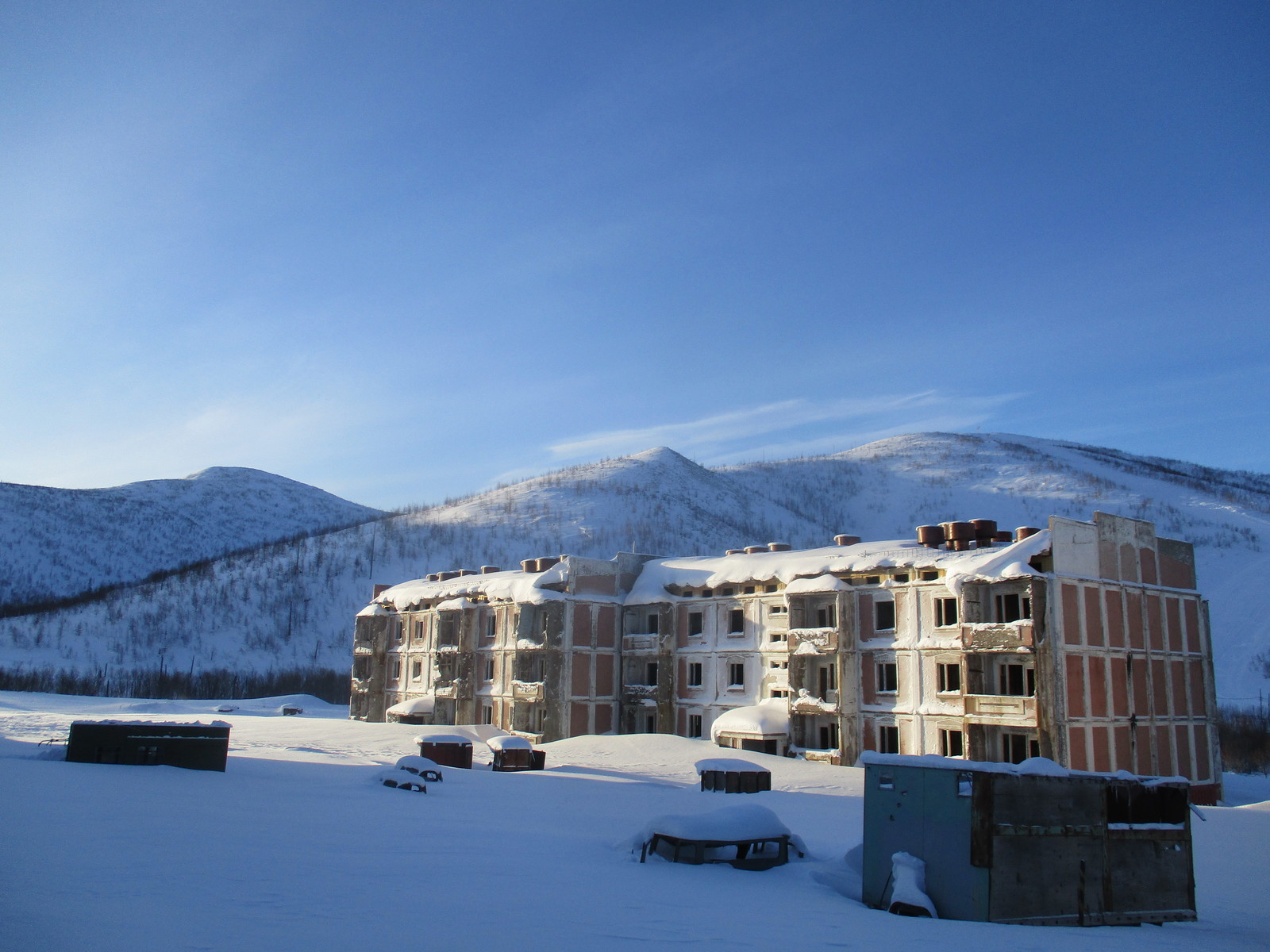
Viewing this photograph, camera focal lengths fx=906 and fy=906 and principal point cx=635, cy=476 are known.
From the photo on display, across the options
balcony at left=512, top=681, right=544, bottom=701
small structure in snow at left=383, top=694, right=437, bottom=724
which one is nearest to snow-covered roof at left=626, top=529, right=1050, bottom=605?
balcony at left=512, top=681, right=544, bottom=701

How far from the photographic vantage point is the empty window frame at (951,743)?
39.6m

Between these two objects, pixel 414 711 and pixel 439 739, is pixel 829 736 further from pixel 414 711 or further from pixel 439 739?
pixel 414 711

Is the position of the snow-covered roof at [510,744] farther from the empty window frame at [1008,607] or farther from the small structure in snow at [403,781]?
the empty window frame at [1008,607]

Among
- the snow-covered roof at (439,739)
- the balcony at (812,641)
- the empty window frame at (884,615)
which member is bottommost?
the snow-covered roof at (439,739)

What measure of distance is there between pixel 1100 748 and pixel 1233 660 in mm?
72777

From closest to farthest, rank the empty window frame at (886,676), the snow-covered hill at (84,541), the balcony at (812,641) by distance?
1. the empty window frame at (886,676)
2. the balcony at (812,641)
3. the snow-covered hill at (84,541)

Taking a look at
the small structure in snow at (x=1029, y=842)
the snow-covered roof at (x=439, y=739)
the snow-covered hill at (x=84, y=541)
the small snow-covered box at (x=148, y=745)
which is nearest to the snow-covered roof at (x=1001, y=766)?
the small structure in snow at (x=1029, y=842)

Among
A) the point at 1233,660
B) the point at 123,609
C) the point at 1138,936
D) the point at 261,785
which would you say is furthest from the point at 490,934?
the point at 123,609

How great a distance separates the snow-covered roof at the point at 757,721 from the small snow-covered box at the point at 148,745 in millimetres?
25122

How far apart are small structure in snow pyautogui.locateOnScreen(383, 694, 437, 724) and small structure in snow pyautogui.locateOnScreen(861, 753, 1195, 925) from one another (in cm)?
5010

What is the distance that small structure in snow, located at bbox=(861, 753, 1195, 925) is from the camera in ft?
45.4

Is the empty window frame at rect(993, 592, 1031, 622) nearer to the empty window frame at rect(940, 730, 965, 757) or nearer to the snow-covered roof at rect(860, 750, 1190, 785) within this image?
the empty window frame at rect(940, 730, 965, 757)

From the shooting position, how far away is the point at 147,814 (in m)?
17.4

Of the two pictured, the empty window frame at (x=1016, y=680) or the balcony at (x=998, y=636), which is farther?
the empty window frame at (x=1016, y=680)
